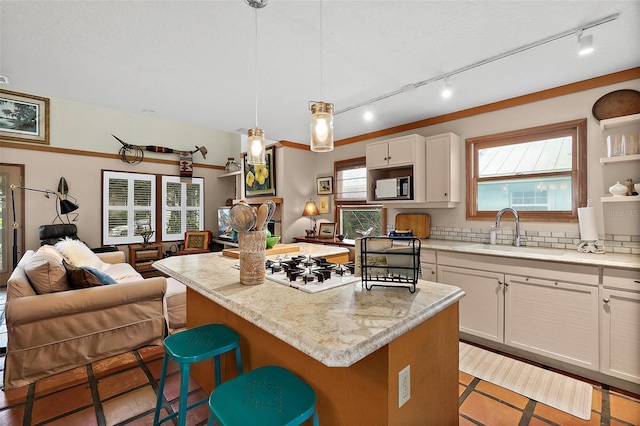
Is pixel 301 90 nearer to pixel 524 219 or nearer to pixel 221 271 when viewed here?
pixel 221 271

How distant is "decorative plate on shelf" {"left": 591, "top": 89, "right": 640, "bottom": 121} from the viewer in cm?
240

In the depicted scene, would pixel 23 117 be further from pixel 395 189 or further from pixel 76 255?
pixel 395 189

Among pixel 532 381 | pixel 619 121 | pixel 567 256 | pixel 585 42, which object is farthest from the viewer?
pixel 619 121

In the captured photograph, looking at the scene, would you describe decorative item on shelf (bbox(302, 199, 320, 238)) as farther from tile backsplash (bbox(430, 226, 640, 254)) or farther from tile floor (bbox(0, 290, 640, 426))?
tile floor (bbox(0, 290, 640, 426))

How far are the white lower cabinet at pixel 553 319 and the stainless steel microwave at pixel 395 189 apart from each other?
1420mm

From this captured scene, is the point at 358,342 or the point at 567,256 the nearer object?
the point at 358,342

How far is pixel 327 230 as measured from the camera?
4.51 metres

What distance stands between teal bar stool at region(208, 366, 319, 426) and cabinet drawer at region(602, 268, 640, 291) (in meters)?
2.33

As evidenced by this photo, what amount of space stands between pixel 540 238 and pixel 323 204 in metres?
3.05

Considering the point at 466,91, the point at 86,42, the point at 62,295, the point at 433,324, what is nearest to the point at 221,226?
the point at 62,295

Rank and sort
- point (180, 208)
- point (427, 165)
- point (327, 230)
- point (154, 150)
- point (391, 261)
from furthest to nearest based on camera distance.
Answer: point (180, 208), point (154, 150), point (327, 230), point (427, 165), point (391, 261)

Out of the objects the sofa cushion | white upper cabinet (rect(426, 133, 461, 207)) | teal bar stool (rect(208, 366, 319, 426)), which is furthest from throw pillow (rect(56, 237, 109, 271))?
white upper cabinet (rect(426, 133, 461, 207))

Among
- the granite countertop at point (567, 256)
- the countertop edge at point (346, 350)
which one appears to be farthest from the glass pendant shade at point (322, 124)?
the granite countertop at point (567, 256)

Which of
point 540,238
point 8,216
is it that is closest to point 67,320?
point 8,216
